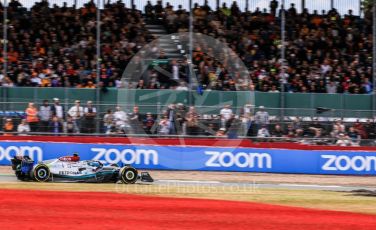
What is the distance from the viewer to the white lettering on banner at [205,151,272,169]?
26.0 meters

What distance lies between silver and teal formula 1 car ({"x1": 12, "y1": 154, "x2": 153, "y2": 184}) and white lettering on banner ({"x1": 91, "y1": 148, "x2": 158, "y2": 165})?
363 centimetres

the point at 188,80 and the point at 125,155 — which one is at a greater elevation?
the point at 188,80

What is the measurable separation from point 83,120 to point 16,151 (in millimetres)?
2505

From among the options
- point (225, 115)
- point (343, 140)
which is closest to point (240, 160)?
point (225, 115)

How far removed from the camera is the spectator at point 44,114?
26109mm

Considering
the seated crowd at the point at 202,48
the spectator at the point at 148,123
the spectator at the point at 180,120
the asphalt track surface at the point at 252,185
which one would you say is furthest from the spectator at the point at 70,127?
the spectator at the point at 180,120

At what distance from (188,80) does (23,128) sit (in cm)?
596

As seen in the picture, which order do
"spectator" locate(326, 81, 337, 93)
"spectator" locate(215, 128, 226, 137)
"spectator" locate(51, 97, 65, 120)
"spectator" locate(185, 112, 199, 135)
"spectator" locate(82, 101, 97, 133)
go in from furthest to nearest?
"spectator" locate(326, 81, 337, 93), "spectator" locate(82, 101, 97, 133), "spectator" locate(51, 97, 65, 120), "spectator" locate(185, 112, 199, 135), "spectator" locate(215, 128, 226, 137)

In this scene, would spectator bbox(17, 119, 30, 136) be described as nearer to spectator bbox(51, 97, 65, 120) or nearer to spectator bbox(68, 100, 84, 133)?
spectator bbox(51, 97, 65, 120)

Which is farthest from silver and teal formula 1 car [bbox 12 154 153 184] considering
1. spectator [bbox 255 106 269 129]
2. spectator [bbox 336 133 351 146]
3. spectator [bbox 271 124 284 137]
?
spectator [bbox 336 133 351 146]

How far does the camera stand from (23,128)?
2611 centimetres

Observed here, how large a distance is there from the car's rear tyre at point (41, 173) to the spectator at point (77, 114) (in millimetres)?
4555

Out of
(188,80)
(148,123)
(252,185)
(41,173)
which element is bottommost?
(252,185)

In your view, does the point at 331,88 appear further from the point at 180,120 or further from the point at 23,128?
the point at 23,128
